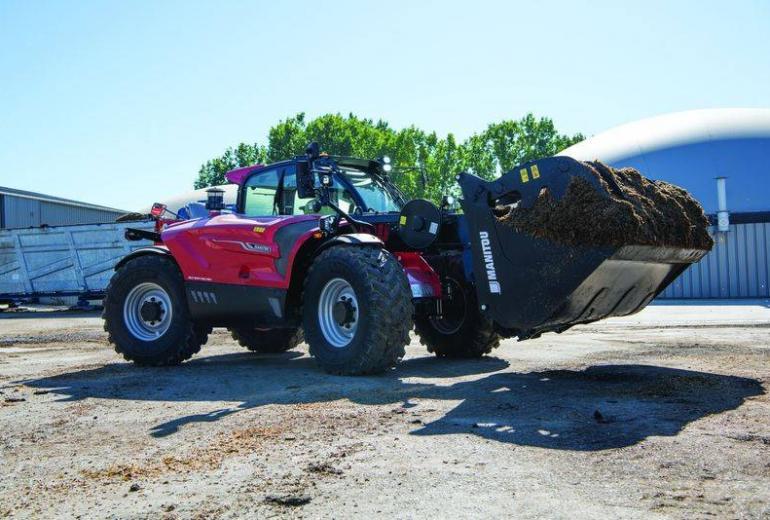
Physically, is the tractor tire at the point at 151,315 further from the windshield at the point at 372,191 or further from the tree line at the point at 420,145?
the tree line at the point at 420,145

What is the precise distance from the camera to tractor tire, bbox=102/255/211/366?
9305mm

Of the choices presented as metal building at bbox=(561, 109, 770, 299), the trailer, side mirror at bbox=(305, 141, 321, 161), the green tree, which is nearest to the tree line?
the green tree

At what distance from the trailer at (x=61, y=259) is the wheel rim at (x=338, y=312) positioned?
15738 mm

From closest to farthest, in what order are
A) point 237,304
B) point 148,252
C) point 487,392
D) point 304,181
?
1. point 487,392
2. point 304,181
3. point 237,304
4. point 148,252

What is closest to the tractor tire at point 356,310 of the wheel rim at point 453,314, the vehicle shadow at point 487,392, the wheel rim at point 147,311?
the vehicle shadow at point 487,392

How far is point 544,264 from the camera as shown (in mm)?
7047

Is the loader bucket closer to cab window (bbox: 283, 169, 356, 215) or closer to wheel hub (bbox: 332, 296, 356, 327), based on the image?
wheel hub (bbox: 332, 296, 356, 327)

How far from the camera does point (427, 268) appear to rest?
8.66m

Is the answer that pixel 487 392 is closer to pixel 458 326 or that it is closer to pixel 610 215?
pixel 610 215

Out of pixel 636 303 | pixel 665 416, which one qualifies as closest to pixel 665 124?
pixel 636 303

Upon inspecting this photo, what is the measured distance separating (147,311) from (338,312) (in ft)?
9.29

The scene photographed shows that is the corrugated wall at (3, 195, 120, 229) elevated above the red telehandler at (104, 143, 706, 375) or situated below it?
above

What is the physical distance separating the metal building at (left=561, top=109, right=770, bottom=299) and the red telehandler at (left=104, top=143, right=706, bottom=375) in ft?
67.2

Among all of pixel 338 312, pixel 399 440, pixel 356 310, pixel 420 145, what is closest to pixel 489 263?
pixel 356 310
